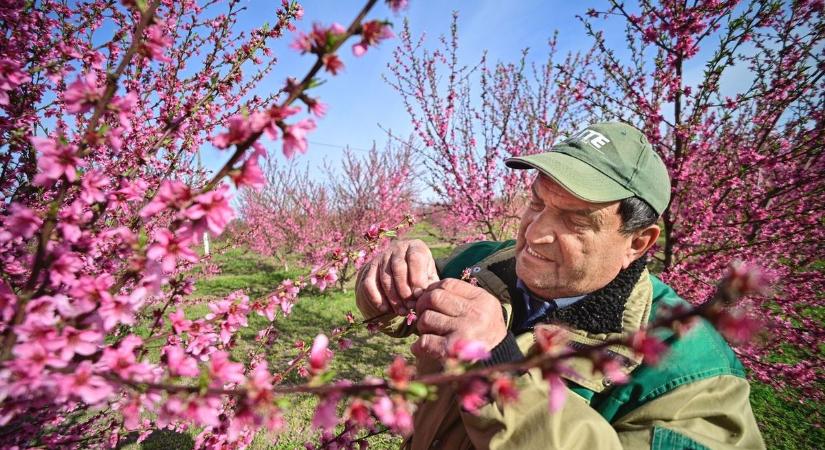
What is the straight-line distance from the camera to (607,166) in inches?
63.7

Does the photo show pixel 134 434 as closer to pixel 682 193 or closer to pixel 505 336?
pixel 505 336

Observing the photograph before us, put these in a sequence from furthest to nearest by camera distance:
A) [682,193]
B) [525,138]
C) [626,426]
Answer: [525,138]
[682,193]
[626,426]

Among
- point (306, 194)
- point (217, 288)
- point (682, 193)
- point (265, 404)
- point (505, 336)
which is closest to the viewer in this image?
point (265, 404)

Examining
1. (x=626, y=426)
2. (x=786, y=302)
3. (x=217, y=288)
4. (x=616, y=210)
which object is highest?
(x=217, y=288)

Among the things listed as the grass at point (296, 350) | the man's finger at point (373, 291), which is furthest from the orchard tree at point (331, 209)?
the man's finger at point (373, 291)

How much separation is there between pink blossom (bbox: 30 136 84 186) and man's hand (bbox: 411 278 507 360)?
1.02 meters

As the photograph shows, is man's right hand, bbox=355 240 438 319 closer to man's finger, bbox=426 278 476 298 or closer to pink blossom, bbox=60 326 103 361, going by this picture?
man's finger, bbox=426 278 476 298

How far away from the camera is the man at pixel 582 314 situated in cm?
118

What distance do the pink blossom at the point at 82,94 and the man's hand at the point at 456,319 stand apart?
1.08 m

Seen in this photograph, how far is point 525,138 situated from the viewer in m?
7.45

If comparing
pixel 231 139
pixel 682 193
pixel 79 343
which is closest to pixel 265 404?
pixel 79 343

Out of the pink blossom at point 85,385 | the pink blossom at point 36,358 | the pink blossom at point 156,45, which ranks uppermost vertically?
the pink blossom at point 156,45

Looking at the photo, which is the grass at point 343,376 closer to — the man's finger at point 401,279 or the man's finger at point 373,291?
the man's finger at point 373,291

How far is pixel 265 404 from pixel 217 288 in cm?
1270
